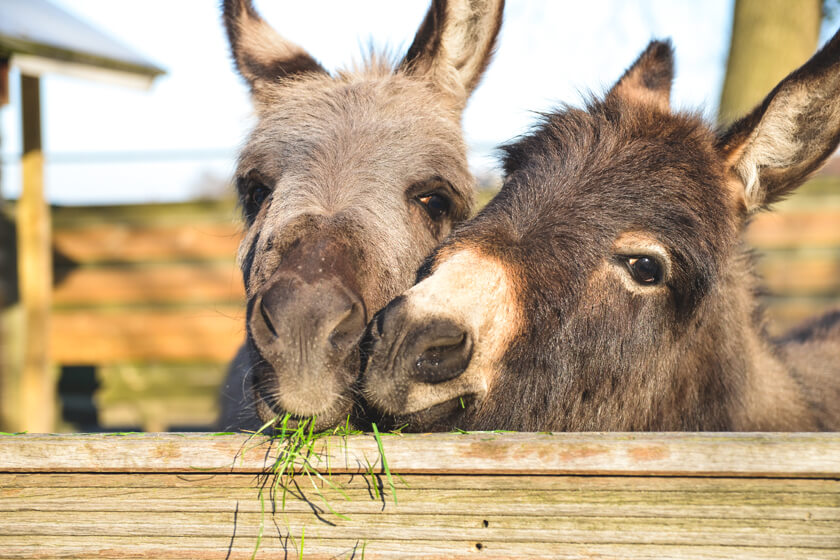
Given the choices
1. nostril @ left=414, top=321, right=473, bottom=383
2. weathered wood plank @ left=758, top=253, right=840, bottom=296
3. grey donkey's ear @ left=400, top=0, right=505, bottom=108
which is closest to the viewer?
nostril @ left=414, top=321, right=473, bottom=383

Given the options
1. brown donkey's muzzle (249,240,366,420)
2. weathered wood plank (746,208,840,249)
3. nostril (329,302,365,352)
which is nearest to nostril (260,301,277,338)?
brown donkey's muzzle (249,240,366,420)

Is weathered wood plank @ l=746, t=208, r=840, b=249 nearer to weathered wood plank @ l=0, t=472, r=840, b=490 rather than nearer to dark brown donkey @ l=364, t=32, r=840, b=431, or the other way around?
dark brown donkey @ l=364, t=32, r=840, b=431

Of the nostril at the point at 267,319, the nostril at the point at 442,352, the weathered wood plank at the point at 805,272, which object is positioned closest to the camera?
the nostril at the point at 442,352

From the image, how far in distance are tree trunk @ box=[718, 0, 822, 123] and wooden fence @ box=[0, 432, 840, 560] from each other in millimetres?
5469

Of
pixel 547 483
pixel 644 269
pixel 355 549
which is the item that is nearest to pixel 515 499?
pixel 547 483

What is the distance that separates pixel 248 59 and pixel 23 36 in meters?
3.90

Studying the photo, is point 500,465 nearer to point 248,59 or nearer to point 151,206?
point 248,59

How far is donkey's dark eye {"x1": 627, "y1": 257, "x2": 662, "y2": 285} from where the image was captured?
2.37 metres

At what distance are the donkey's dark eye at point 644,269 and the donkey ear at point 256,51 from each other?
Result: 2.08 metres

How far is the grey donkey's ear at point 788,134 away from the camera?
2.44 metres

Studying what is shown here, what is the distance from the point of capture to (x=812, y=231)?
294 inches

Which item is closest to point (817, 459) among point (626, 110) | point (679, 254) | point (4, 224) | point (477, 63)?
point (679, 254)

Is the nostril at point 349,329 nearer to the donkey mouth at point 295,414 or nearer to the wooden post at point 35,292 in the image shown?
the donkey mouth at point 295,414

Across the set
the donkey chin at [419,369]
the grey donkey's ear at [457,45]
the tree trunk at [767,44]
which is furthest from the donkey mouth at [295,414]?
the tree trunk at [767,44]
